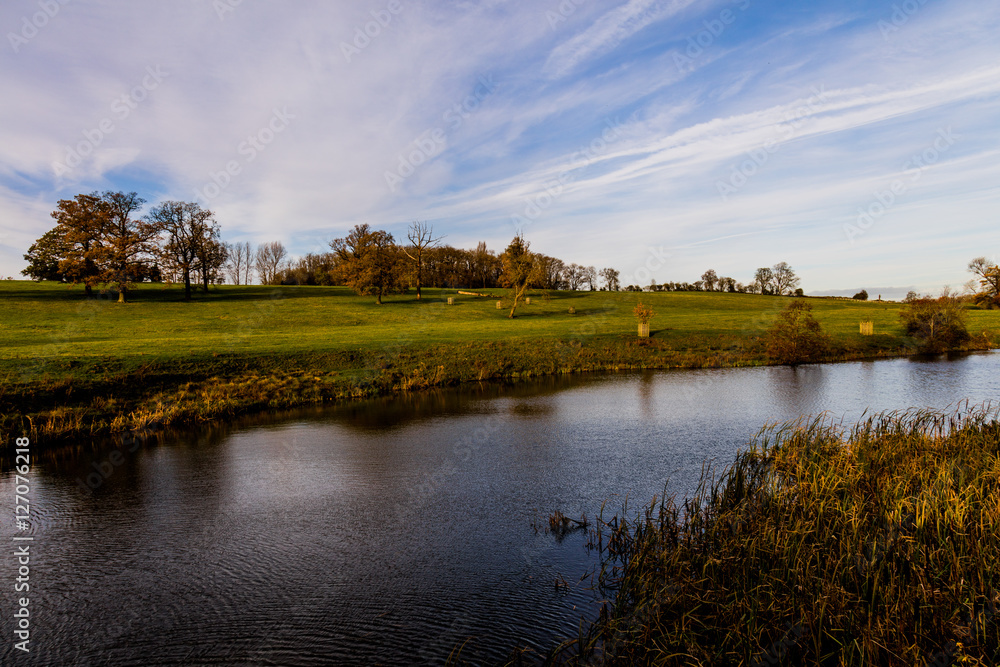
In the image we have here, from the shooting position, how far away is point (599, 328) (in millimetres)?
45219

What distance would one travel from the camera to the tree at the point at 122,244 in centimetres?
5588

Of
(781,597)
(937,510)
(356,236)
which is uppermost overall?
(356,236)

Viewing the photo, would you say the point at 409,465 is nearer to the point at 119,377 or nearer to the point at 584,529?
the point at 584,529

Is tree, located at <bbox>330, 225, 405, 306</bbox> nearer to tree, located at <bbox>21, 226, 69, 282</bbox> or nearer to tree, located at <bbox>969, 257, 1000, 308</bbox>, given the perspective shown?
tree, located at <bbox>21, 226, 69, 282</bbox>

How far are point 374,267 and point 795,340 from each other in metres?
46.6

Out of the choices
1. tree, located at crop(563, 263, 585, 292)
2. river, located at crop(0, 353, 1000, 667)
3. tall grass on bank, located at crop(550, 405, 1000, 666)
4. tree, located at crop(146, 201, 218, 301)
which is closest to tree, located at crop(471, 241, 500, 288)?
tree, located at crop(563, 263, 585, 292)

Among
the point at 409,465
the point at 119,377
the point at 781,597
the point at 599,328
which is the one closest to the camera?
the point at 781,597

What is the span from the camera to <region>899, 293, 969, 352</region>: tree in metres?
40.1

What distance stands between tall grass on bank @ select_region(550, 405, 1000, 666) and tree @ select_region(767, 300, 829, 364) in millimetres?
28994

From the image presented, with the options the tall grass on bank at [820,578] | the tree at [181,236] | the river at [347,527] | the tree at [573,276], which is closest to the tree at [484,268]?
Result: the tree at [573,276]

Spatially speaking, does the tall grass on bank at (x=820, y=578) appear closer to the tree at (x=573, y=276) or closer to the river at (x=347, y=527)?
the river at (x=347, y=527)

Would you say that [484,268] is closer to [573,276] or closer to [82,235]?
[573,276]

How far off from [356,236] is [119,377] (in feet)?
180

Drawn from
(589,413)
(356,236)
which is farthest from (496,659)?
(356,236)
